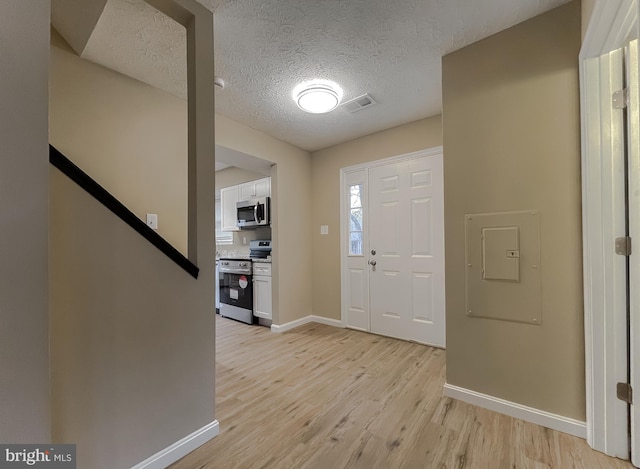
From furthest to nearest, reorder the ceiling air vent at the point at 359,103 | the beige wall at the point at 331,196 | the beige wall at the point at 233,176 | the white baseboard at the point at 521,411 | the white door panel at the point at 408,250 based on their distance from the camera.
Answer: the beige wall at the point at 233,176 → the beige wall at the point at 331,196 → the white door panel at the point at 408,250 → the ceiling air vent at the point at 359,103 → the white baseboard at the point at 521,411

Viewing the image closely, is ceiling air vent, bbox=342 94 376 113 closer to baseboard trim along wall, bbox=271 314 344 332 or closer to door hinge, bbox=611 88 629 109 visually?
door hinge, bbox=611 88 629 109

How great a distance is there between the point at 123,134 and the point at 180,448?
2.18 metres

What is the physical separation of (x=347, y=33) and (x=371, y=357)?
2658 millimetres

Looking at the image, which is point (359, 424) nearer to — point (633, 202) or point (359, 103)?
point (633, 202)

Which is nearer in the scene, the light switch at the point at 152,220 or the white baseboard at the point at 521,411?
the white baseboard at the point at 521,411

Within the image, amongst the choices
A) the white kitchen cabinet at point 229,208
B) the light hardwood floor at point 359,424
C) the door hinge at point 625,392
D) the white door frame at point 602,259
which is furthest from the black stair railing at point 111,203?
the white kitchen cabinet at point 229,208

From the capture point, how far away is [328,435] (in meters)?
1.54

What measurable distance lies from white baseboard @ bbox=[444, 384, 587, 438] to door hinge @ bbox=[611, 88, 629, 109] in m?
1.70

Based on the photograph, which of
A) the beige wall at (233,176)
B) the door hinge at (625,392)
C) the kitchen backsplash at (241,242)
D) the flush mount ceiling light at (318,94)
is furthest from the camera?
the kitchen backsplash at (241,242)

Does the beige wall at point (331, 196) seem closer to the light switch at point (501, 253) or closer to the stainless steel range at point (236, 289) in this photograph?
the stainless steel range at point (236, 289)

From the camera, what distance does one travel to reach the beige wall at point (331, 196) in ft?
10.6

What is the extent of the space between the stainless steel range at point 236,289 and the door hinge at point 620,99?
363 centimetres

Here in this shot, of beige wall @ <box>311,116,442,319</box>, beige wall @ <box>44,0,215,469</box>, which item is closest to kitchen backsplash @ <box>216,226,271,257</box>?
beige wall @ <box>311,116,442,319</box>

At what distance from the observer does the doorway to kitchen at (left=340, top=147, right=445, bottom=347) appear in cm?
286
